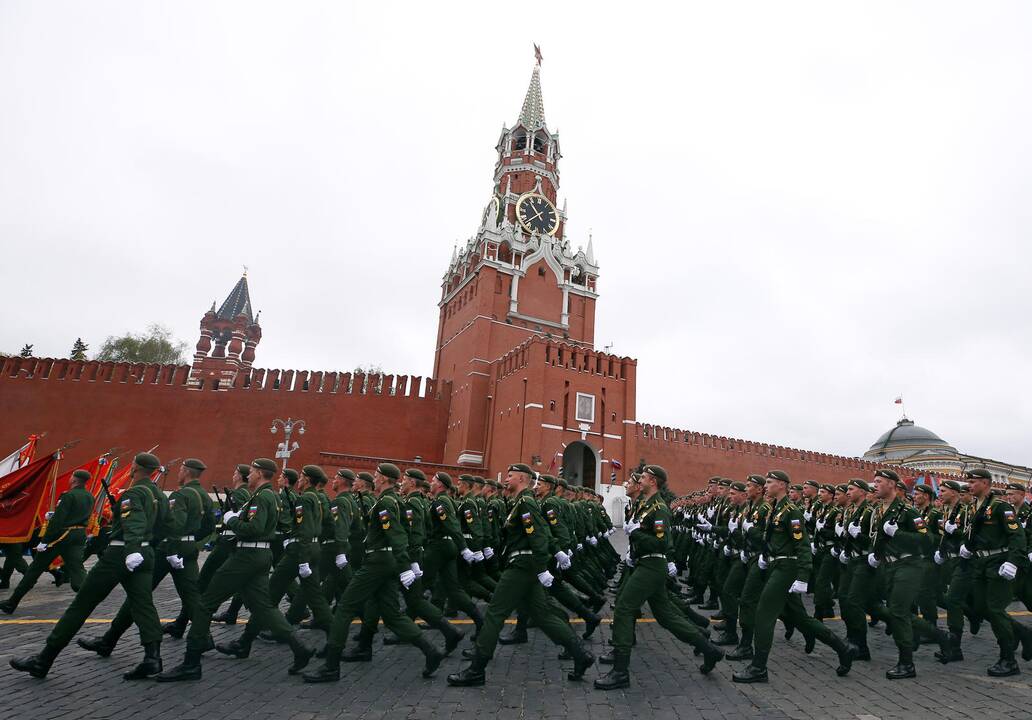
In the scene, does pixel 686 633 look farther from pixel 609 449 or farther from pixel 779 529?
pixel 609 449

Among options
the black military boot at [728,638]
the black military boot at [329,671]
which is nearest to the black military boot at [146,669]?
the black military boot at [329,671]

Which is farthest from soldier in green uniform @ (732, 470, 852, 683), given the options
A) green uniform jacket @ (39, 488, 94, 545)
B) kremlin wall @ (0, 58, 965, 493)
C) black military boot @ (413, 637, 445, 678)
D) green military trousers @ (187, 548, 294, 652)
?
kremlin wall @ (0, 58, 965, 493)

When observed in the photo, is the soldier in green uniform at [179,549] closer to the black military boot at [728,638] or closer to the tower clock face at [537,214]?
the black military boot at [728,638]

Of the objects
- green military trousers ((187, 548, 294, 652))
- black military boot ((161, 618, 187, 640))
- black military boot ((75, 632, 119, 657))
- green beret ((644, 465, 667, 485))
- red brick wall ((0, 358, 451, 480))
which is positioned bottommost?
black military boot ((161, 618, 187, 640))

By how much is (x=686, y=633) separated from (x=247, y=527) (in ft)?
13.8

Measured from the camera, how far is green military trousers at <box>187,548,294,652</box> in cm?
526

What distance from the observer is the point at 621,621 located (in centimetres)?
539

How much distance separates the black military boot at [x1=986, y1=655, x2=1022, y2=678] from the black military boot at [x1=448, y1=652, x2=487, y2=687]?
513 centimetres

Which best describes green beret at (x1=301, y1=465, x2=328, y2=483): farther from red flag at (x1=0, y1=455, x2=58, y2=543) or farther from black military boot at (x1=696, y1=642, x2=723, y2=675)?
red flag at (x1=0, y1=455, x2=58, y2=543)

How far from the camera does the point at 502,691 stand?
5066 millimetres

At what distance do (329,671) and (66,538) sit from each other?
547 cm

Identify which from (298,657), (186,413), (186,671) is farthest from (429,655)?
(186,413)

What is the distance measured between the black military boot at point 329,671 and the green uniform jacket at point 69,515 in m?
4.90

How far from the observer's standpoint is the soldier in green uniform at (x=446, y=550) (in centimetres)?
683
